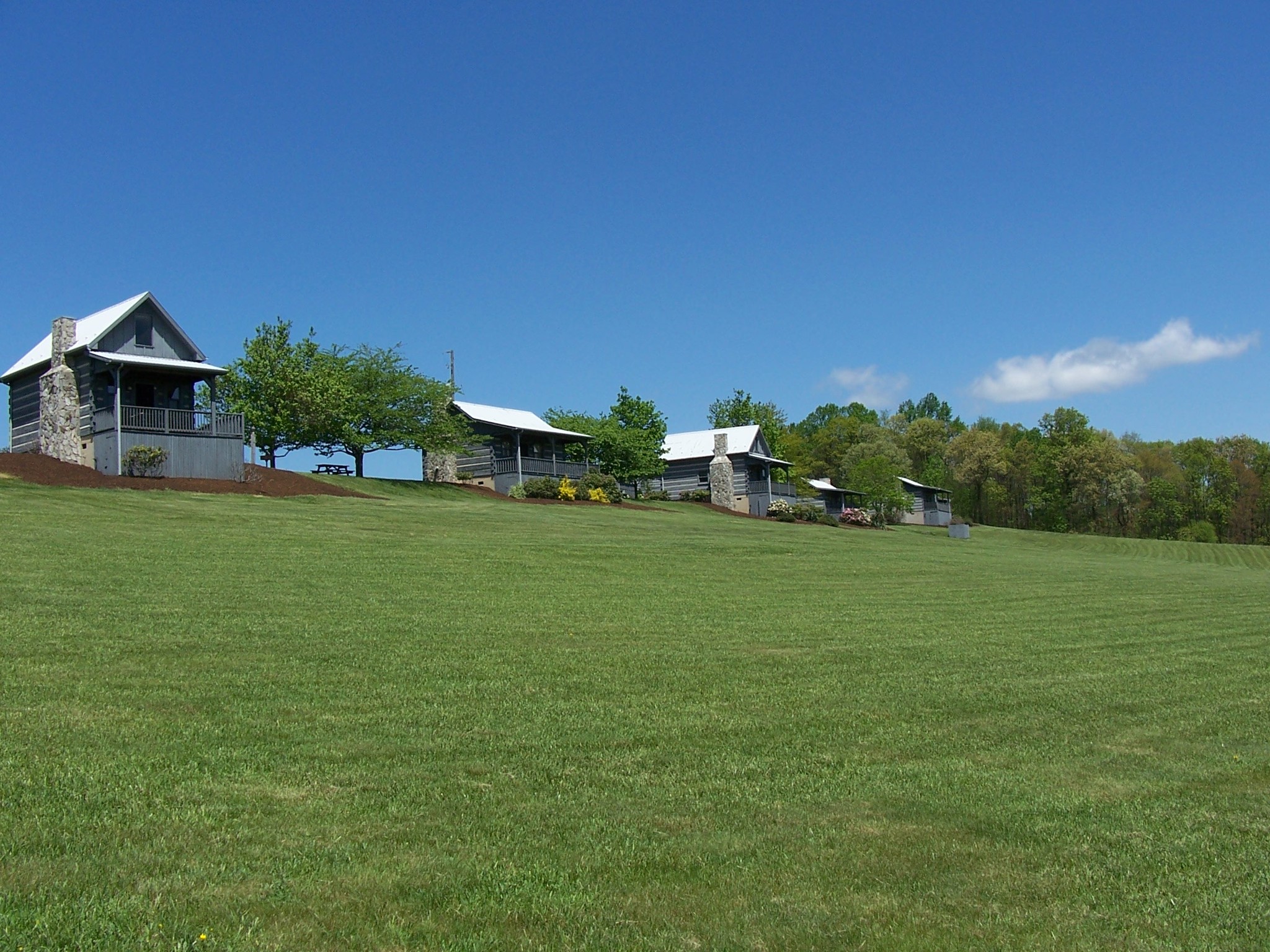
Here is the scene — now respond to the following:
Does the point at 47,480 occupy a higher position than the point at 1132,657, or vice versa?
the point at 47,480

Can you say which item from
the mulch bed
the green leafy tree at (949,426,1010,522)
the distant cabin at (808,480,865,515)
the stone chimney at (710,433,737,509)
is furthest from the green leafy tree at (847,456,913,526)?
the mulch bed

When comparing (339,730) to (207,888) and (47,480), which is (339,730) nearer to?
(207,888)

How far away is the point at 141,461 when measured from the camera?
35.9m

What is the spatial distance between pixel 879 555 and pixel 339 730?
2646 centimetres

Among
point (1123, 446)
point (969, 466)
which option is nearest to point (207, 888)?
point (969, 466)

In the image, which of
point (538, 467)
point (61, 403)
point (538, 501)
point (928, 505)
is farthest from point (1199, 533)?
point (61, 403)

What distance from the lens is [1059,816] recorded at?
7.44 m

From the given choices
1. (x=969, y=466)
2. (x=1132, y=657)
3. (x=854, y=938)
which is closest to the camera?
(x=854, y=938)

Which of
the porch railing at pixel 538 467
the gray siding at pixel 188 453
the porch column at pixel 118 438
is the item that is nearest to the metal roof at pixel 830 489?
the porch railing at pixel 538 467

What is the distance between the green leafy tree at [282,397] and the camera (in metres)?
49.5

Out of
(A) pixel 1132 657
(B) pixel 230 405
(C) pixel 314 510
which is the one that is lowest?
(A) pixel 1132 657

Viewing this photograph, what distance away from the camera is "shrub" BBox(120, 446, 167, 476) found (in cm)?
3581

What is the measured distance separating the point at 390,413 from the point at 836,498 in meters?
44.6

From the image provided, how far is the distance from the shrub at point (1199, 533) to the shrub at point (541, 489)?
7048cm
